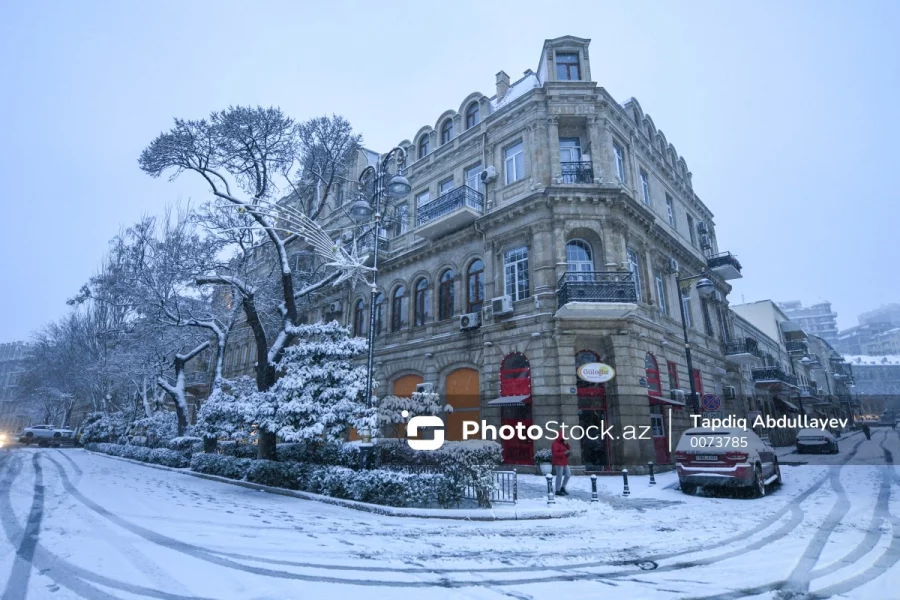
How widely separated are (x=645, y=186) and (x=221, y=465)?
→ 23034 mm

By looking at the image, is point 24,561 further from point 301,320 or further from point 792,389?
point 792,389

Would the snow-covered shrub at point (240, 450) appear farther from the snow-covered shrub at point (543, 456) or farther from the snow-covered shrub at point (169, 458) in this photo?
the snow-covered shrub at point (543, 456)

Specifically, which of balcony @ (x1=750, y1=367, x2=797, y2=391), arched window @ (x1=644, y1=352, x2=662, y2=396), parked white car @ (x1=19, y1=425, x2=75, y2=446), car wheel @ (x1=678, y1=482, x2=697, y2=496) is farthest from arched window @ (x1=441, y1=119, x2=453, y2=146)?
parked white car @ (x1=19, y1=425, x2=75, y2=446)

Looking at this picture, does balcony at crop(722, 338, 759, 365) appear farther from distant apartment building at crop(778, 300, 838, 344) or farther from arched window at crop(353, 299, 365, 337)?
distant apartment building at crop(778, 300, 838, 344)

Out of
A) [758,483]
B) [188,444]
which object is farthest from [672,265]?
[188,444]

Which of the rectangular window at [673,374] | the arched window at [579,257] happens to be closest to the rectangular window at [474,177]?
the arched window at [579,257]

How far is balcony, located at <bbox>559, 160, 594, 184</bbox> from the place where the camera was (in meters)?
18.7

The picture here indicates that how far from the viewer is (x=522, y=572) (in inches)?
207

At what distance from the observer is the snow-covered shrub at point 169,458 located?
1953 centimetres

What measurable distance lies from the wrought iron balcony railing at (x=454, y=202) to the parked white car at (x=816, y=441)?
21974mm

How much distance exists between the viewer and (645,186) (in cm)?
2247

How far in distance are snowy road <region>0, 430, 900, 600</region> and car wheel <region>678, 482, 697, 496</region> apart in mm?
688

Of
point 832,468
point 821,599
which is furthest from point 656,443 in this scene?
point 821,599

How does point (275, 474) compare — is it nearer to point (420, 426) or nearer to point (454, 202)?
point (420, 426)
